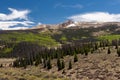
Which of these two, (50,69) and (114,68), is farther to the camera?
(50,69)

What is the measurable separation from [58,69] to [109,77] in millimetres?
43774

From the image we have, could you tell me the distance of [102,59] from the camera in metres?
168

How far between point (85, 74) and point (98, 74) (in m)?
6.85

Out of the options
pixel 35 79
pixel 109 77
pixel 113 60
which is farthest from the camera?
pixel 113 60

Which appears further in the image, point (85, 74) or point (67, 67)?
point (67, 67)

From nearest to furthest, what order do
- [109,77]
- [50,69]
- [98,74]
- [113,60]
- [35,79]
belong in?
[35,79] → [109,77] → [98,74] → [113,60] → [50,69]

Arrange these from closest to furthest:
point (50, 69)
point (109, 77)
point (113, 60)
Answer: point (109, 77), point (113, 60), point (50, 69)

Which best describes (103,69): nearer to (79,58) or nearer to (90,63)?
(90,63)

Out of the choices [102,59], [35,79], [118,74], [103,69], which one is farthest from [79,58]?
[35,79]

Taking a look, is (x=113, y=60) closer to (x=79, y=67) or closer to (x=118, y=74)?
(x=79, y=67)

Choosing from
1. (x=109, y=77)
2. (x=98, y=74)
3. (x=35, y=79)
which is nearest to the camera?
(x=35, y=79)

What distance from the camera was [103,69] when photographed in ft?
467

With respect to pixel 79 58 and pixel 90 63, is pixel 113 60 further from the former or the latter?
pixel 79 58

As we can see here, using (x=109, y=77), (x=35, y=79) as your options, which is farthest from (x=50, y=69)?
(x=35, y=79)
